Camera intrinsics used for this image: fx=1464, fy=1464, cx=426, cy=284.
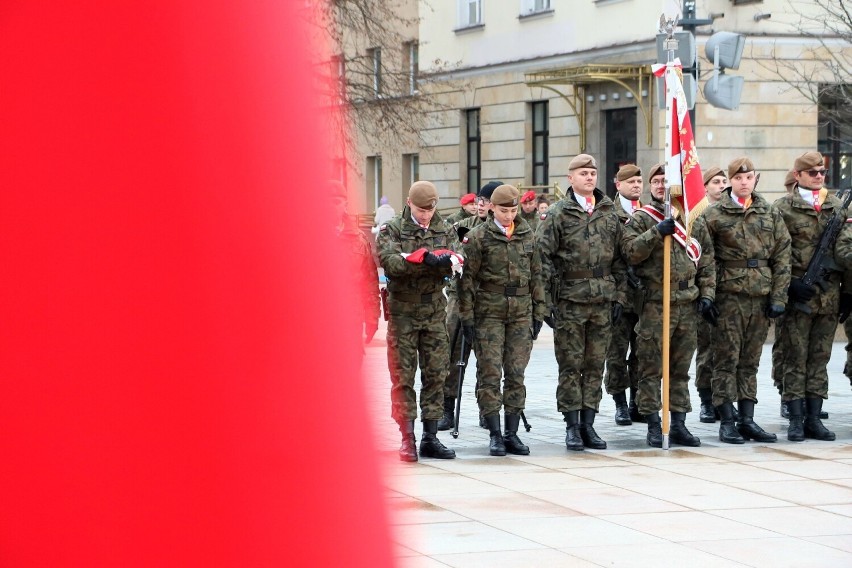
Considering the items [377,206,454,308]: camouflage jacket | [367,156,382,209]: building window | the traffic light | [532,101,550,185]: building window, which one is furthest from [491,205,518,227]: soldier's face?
[367,156,382,209]: building window

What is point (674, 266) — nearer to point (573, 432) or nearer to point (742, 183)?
point (742, 183)

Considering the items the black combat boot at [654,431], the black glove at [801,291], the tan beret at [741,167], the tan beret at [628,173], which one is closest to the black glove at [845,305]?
the black glove at [801,291]

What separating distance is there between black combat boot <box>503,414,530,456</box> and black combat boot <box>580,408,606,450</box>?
490mm

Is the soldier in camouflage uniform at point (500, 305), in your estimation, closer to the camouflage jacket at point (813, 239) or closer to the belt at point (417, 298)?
the belt at point (417, 298)

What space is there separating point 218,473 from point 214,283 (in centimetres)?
14

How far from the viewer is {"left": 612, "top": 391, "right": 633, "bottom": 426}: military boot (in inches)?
441

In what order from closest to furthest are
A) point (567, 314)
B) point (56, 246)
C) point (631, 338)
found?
1. point (56, 246)
2. point (567, 314)
3. point (631, 338)

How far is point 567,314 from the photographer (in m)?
9.80

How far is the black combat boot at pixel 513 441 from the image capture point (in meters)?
9.54

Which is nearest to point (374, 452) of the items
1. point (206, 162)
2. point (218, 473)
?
point (218, 473)

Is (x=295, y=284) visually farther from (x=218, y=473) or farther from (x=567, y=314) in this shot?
(x=567, y=314)

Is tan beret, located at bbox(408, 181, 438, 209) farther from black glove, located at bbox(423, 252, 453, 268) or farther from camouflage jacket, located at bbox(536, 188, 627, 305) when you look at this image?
camouflage jacket, located at bbox(536, 188, 627, 305)

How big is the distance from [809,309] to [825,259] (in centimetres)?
38

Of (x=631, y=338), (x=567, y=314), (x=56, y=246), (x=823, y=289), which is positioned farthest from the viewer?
(x=631, y=338)
